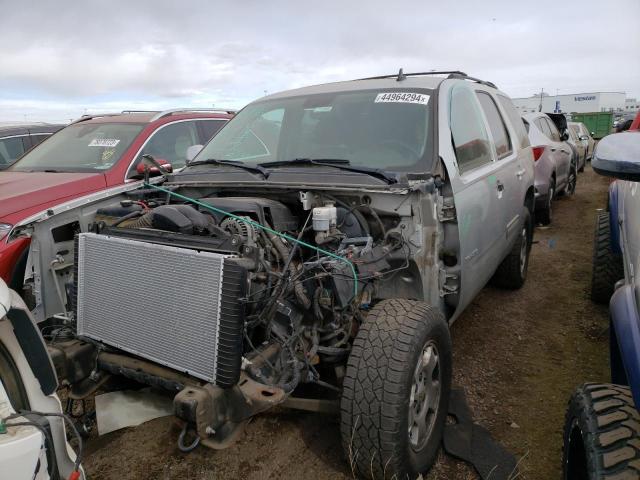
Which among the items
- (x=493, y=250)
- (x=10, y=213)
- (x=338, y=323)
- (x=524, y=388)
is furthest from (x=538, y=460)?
(x=10, y=213)

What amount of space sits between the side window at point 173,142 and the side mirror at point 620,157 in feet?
14.8

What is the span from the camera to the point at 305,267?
253 centimetres

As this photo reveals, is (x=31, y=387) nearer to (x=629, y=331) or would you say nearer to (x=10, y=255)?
(x=10, y=255)

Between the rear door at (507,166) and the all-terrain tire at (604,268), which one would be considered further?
the all-terrain tire at (604,268)

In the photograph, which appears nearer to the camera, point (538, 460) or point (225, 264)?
point (225, 264)

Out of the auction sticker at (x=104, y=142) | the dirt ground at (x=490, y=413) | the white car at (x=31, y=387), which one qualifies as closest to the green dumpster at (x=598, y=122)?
the dirt ground at (x=490, y=413)

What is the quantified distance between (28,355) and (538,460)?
8.45 ft

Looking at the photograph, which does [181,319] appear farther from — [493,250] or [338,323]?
[493,250]

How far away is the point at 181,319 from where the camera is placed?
7.27ft

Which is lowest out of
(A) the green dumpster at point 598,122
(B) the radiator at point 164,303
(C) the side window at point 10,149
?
(B) the radiator at point 164,303

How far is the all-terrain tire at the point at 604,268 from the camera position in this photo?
172 inches

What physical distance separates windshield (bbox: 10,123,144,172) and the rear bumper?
5.18ft

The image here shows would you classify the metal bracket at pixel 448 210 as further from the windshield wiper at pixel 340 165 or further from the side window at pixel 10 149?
the side window at pixel 10 149

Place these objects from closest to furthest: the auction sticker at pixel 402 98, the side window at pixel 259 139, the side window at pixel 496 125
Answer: the auction sticker at pixel 402 98
the side window at pixel 259 139
the side window at pixel 496 125
